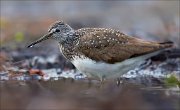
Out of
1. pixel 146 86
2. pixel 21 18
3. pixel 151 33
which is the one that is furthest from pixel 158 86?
pixel 21 18

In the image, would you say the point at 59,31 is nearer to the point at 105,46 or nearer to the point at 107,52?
the point at 105,46

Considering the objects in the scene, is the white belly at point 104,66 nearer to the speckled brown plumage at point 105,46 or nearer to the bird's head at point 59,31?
the speckled brown plumage at point 105,46

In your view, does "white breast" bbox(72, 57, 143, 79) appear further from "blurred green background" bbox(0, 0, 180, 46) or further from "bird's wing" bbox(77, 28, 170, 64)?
"blurred green background" bbox(0, 0, 180, 46)

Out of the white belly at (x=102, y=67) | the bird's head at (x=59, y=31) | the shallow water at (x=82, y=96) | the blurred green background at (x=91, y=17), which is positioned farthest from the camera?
the blurred green background at (x=91, y=17)

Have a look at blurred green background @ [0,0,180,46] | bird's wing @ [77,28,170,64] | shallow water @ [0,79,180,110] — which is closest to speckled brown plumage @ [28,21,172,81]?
bird's wing @ [77,28,170,64]

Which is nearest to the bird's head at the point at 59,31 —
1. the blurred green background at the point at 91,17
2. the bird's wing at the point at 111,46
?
the bird's wing at the point at 111,46

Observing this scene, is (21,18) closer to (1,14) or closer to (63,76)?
(1,14)

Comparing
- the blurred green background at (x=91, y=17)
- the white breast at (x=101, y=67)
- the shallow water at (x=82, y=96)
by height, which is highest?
the blurred green background at (x=91, y=17)

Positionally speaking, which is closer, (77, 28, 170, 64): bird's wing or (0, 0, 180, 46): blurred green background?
(77, 28, 170, 64): bird's wing
